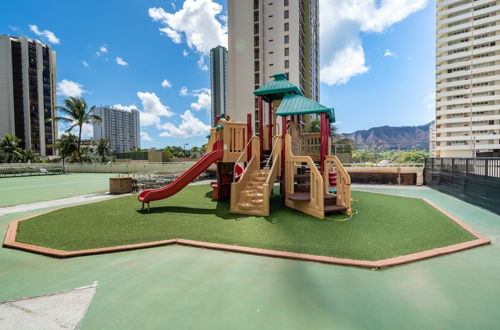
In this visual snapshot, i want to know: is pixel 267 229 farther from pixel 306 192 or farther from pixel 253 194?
pixel 306 192

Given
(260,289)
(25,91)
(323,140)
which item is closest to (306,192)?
(323,140)

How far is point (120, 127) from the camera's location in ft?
534

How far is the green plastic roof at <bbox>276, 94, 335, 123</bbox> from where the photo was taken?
25.8 feet

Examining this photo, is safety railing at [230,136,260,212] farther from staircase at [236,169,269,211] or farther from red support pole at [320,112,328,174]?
red support pole at [320,112,328,174]

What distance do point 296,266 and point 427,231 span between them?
3.67 m

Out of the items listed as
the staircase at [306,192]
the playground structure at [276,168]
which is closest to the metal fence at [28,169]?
the playground structure at [276,168]

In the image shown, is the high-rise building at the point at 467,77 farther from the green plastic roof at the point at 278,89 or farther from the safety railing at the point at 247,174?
the safety railing at the point at 247,174

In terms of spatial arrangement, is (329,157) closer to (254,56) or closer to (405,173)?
(405,173)

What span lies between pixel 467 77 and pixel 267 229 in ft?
254

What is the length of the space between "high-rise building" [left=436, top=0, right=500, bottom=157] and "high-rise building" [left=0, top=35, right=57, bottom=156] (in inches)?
4592

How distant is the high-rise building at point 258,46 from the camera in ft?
140

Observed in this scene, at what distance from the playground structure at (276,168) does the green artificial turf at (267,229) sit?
0.45 metres

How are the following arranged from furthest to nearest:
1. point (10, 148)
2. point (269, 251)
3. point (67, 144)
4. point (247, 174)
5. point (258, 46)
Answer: point (10, 148), point (258, 46), point (67, 144), point (247, 174), point (269, 251)

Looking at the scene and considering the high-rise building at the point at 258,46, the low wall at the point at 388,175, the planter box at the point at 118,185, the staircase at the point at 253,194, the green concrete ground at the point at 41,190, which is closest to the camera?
the staircase at the point at 253,194
